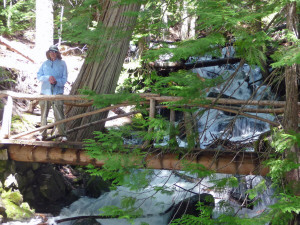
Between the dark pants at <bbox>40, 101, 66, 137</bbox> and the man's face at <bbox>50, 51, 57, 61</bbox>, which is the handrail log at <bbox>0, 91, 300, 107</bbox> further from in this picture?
the man's face at <bbox>50, 51, 57, 61</bbox>

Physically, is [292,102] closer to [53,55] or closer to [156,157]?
[156,157]

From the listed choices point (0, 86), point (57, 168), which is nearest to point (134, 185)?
point (57, 168)

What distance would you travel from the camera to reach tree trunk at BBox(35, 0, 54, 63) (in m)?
10.9

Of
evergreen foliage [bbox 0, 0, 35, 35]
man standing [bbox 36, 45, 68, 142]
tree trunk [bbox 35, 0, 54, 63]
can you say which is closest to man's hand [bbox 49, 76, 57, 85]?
man standing [bbox 36, 45, 68, 142]

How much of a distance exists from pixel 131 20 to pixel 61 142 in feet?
8.36

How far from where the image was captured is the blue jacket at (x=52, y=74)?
6.16 m

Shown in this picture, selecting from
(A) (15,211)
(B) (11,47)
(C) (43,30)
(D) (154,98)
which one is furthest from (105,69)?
(B) (11,47)

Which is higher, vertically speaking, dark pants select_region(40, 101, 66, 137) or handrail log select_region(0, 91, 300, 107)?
handrail log select_region(0, 91, 300, 107)

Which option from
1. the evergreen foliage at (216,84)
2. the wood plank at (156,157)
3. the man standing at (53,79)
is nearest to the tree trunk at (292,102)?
the evergreen foliage at (216,84)

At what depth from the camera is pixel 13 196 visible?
647 cm

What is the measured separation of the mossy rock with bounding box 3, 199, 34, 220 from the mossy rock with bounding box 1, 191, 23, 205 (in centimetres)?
7

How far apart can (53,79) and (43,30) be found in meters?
5.57

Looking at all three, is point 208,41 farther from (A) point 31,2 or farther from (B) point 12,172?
(A) point 31,2

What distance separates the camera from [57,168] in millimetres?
9031
